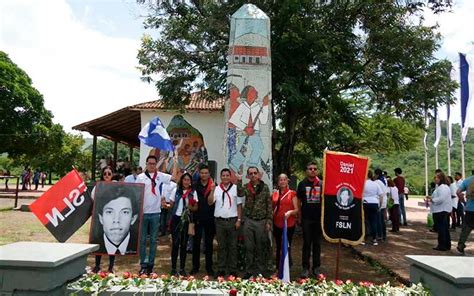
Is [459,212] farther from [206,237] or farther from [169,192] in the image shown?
[169,192]

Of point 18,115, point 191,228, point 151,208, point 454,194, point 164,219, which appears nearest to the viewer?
point 151,208

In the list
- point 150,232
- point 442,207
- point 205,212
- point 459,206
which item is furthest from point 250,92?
point 459,206

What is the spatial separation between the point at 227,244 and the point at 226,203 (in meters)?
0.69

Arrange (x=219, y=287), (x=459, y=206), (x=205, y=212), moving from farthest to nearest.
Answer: (x=459, y=206)
(x=205, y=212)
(x=219, y=287)

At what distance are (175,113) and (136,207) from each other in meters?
14.1

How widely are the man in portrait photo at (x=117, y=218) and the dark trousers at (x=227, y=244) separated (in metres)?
1.26

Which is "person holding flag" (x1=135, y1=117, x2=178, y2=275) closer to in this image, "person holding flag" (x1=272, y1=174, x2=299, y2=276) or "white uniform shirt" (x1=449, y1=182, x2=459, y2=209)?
"person holding flag" (x1=272, y1=174, x2=299, y2=276)

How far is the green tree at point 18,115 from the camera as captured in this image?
79.4ft

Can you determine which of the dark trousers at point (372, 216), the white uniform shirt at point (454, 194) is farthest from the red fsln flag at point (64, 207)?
the white uniform shirt at point (454, 194)

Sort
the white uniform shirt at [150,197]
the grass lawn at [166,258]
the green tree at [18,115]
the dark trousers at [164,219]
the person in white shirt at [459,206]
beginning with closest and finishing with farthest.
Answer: the white uniform shirt at [150,197] < the grass lawn at [166,258] < the dark trousers at [164,219] < the person in white shirt at [459,206] < the green tree at [18,115]

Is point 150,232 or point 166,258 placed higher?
point 150,232

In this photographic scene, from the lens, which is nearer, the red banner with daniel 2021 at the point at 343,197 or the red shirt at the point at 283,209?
the red banner with daniel 2021 at the point at 343,197

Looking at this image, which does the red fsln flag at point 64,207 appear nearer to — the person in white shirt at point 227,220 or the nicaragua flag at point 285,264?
the person in white shirt at point 227,220

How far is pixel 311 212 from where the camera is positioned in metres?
6.34
